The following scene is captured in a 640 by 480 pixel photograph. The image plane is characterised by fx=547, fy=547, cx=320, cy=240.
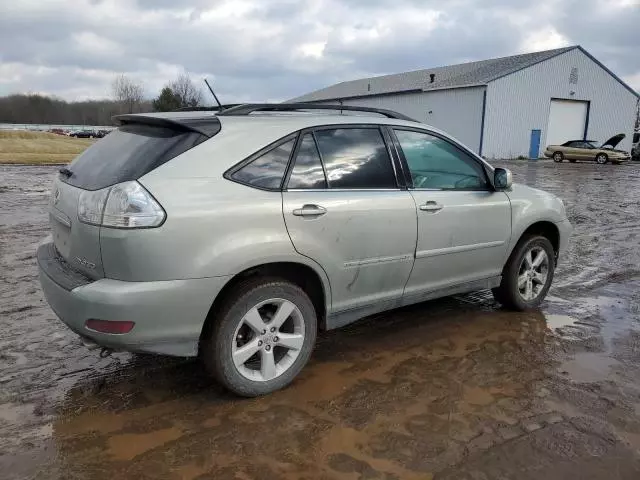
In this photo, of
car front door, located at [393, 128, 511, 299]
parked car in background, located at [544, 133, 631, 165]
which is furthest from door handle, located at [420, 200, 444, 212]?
parked car in background, located at [544, 133, 631, 165]

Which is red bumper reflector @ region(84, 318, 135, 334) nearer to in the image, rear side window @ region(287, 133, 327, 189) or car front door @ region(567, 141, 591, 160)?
rear side window @ region(287, 133, 327, 189)

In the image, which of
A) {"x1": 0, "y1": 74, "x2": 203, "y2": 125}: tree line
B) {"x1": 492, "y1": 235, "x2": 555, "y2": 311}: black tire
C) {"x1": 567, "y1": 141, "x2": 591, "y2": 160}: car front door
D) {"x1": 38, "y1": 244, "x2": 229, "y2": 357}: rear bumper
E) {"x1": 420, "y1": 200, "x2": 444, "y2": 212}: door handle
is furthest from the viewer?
{"x1": 0, "y1": 74, "x2": 203, "y2": 125}: tree line

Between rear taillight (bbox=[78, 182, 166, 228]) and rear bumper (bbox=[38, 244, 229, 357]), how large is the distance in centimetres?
32

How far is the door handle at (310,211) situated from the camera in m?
3.32

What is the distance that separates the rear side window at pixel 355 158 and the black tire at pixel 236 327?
2.55 feet

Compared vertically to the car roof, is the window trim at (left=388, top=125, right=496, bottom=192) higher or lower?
lower

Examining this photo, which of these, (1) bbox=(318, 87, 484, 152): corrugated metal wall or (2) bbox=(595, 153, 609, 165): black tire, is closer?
(2) bbox=(595, 153, 609, 165): black tire

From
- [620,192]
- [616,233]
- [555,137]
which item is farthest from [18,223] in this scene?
[555,137]

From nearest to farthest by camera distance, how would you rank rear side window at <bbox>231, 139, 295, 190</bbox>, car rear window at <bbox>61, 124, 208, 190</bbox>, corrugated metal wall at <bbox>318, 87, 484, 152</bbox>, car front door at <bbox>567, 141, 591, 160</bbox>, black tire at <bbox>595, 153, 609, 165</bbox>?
1. car rear window at <bbox>61, 124, 208, 190</bbox>
2. rear side window at <bbox>231, 139, 295, 190</bbox>
3. black tire at <bbox>595, 153, 609, 165</bbox>
4. car front door at <bbox>567, 141, 591, 160</bbox>
5. corrugated metal wall at <bbox>318, 87, 484, 152</bbox>

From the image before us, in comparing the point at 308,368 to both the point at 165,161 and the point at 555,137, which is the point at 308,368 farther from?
the point at 555,137

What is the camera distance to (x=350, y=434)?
9.90 feet

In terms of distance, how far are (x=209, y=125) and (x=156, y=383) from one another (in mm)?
1698

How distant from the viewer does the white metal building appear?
37562 mm

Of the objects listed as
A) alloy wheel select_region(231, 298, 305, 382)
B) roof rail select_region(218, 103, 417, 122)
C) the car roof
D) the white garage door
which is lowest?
alloy wheel select_region(231, 298, 305, 382)
